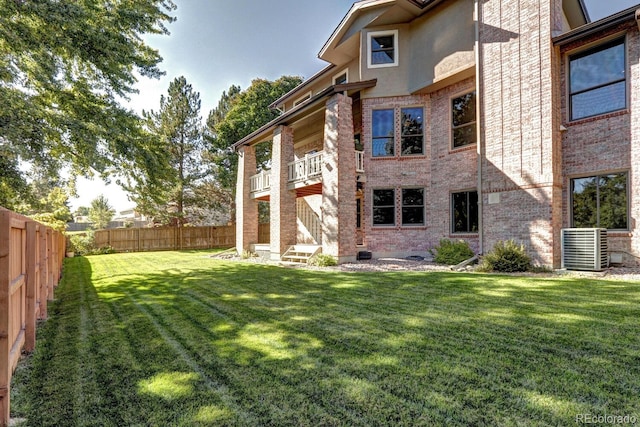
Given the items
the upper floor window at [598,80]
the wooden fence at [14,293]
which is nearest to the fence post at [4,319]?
the wooden fence at [14,293]

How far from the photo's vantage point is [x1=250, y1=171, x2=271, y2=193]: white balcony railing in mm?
17250

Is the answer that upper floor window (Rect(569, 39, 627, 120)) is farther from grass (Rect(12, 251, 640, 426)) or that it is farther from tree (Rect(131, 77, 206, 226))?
tree (Rect(131, 77, 206, 226))

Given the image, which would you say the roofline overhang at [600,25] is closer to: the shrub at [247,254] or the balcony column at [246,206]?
the balcony column at [246,206]

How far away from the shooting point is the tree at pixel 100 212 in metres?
45.7

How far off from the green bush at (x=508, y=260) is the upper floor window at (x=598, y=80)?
4.56 meters

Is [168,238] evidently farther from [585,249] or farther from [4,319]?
[585,249]

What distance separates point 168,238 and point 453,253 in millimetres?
22497

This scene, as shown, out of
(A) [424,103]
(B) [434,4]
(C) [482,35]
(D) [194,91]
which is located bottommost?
(A) [424,103]

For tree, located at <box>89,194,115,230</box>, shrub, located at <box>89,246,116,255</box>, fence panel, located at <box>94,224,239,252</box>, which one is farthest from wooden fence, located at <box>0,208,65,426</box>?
tree, located at <box>89,194,115,230</box>

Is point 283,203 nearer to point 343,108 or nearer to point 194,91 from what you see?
point 343,108

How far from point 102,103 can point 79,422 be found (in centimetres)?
1149

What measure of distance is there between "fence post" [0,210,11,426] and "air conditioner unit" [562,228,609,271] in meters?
11.2

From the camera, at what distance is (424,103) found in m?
13.5

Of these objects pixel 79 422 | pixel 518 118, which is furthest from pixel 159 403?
pixel 518 118
